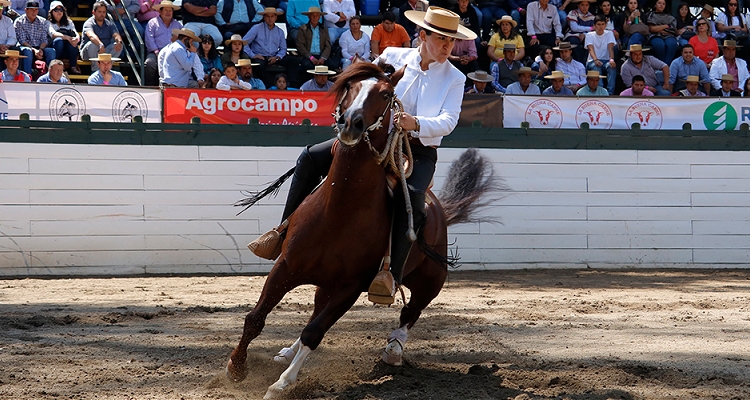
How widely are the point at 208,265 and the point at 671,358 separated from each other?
6652 millimetres

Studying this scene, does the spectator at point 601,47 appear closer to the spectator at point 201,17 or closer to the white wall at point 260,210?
the white wall at point 260,210

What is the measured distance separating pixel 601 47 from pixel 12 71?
971 cm

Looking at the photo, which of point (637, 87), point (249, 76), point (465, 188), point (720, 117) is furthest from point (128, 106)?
point (720, 117)

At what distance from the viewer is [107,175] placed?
10.6 meters

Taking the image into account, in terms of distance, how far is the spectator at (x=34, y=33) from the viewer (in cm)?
1283

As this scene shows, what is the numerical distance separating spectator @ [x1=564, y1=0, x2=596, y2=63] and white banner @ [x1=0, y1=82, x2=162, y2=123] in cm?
770

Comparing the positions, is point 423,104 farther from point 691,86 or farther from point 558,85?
point 691,86

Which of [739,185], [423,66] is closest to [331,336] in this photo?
[423,66]

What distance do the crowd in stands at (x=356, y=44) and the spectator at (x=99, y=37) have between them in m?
0.02

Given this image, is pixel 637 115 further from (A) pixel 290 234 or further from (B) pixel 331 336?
(A) pixel 290 234

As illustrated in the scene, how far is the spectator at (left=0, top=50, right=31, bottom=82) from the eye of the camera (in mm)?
11805

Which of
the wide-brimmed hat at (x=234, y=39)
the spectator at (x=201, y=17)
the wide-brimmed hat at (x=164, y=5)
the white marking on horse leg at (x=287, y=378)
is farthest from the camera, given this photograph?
the spectator at (x=201, y=17)

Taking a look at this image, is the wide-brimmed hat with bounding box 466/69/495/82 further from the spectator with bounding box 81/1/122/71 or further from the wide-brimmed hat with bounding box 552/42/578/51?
the spectator with bounding box 81/1/122/71

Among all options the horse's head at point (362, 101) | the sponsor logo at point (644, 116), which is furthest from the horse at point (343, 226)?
the sponsor logo at point (644, 116)
